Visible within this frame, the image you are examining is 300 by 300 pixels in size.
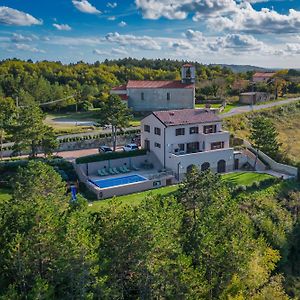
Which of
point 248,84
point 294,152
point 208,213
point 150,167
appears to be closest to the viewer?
point 208,213

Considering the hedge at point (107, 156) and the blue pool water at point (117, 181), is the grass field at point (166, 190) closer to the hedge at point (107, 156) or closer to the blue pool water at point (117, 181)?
the blue pool water at point (117, 181)

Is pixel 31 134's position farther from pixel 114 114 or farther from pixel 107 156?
pixel 114 114

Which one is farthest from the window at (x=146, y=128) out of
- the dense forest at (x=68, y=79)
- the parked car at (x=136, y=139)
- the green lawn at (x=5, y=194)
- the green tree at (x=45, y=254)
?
the dense forest at (x=68, y=79)

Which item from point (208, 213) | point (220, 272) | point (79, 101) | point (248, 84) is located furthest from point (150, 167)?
point (248, 84)

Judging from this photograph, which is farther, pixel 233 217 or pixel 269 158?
pixel 269 158

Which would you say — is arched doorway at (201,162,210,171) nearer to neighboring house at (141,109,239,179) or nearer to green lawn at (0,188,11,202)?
neighboring house at (141,109,239,179)

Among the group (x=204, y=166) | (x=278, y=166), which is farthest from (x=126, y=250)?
(x=278, y=166)

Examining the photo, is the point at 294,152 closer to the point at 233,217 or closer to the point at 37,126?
the point at 233,217
